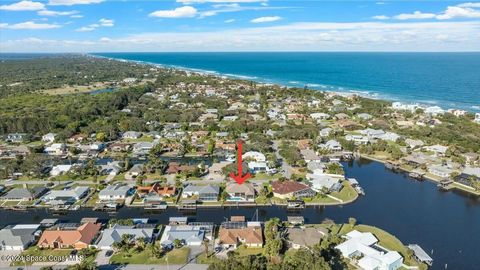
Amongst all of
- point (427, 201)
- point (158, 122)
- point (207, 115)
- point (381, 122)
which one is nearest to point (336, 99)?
point (381, 122)

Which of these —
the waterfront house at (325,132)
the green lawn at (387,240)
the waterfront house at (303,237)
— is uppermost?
the waterfront house at (325,132)

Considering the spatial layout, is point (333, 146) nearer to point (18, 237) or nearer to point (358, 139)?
point (358, 139)

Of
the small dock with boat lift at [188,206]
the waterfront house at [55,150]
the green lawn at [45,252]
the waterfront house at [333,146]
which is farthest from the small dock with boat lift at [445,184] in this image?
the waterfront house at [55,150]

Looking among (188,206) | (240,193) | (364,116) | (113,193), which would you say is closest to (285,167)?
(240,193)

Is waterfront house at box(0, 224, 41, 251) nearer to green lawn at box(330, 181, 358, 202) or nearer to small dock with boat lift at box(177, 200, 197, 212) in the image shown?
small dock with boat lift at box(177, 200, 197, 212)

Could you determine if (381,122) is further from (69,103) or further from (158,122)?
(69,103)

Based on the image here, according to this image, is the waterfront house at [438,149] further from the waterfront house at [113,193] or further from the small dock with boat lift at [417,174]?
the waterfront house at [113,193]
